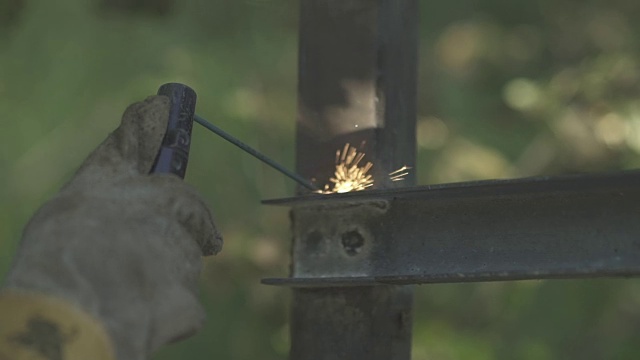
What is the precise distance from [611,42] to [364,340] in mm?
11322

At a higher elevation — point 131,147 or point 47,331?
point 131,147

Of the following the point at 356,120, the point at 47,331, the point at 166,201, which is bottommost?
the point at 47,331

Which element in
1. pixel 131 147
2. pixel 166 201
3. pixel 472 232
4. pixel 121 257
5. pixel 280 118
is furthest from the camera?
pixel 280 118

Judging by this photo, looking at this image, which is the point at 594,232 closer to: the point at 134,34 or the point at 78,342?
the point at 78,342

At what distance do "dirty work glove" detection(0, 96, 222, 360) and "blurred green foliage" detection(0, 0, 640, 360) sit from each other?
10.1m

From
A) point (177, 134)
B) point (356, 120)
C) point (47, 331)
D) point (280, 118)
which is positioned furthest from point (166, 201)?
point (280, 118)

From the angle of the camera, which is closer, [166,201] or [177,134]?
[166,201]

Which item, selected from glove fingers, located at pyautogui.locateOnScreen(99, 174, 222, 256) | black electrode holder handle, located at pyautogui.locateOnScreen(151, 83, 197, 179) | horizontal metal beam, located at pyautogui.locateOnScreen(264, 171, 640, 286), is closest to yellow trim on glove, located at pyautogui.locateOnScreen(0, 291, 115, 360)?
glove fingers, located at pyautogui.locateOnScreen(99, 174, 222, 256)

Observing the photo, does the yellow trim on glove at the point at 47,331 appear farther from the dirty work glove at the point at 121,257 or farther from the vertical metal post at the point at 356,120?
the vertical metal post at the point at 356,120

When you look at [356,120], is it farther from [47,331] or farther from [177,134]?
[47,331]

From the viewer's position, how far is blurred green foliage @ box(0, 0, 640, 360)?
13102mm

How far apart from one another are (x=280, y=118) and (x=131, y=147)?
1063cm

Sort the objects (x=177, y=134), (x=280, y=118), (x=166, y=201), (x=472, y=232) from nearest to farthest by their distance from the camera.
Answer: (x=166, y=201) < (x=177, y=134) < (x=472, y=232) < (x=280, y=118)

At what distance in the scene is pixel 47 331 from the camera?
7.89 feet
